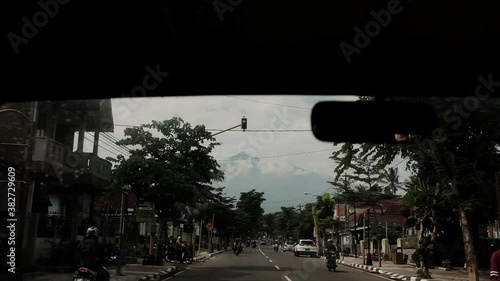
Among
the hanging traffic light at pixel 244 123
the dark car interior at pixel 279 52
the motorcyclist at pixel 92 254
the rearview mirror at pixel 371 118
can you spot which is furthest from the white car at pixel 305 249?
the rearview mirror at pixel 371 118

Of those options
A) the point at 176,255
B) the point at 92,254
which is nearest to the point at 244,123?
the point at 92,254

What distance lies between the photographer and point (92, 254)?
8.95 meters

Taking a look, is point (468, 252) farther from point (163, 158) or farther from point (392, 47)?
point (392, 47)

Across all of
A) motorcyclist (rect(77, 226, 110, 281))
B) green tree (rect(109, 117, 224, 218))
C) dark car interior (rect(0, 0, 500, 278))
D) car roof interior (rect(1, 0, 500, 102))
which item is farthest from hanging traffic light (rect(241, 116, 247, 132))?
dark car interior (rect(0, 0, 500, 278))

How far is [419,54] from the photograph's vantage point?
15.4 ft

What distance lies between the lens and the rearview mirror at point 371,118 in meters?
4.37

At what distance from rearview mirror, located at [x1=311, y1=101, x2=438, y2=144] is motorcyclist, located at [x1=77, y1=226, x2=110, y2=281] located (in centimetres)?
577

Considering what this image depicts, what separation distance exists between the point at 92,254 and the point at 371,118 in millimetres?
6185

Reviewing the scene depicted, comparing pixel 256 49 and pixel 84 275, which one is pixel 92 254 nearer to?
pixel 84 275

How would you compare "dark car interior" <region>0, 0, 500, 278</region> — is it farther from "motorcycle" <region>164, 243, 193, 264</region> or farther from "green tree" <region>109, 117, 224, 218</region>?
"motorcycle" <region>164, 243, 193, 264</region>

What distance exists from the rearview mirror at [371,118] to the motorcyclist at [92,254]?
577 cm

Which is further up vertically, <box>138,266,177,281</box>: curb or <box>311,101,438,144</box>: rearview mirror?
<box>311,101,438,144</box>: rearview mirror

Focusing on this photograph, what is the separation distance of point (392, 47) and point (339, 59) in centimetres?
47

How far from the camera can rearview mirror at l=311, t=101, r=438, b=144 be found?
4.37 metres
